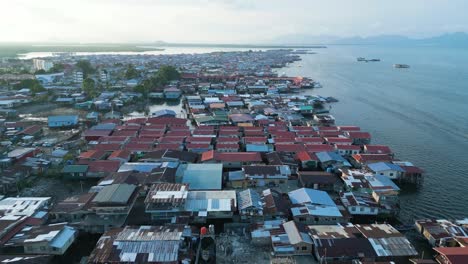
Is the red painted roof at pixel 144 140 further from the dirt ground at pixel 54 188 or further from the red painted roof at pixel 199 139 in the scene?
the dirt ground at pixel 54 188

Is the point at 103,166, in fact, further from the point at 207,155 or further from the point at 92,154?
the point at 207,155

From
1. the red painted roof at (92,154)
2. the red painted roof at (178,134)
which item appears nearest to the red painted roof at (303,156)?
the red painted roof at (178,134)

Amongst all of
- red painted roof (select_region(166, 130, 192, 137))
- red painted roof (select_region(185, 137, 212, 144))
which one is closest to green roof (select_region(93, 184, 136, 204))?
red painted roof (select_region(185, 137, 212, 144))

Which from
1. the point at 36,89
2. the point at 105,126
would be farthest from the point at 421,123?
the point at 36,89

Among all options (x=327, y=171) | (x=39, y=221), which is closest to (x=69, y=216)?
(x=39, y=221)

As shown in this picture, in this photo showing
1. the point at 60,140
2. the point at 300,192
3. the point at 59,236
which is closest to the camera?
the point at 59,236

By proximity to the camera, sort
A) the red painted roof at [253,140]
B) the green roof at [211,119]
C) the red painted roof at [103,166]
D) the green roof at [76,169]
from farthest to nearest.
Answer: the green roof at [211,119] → the red painted roof at [253,140] → the red painted roof at [103,166] → the green roof at [76,169]

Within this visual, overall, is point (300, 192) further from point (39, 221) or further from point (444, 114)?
point (444, 114)
